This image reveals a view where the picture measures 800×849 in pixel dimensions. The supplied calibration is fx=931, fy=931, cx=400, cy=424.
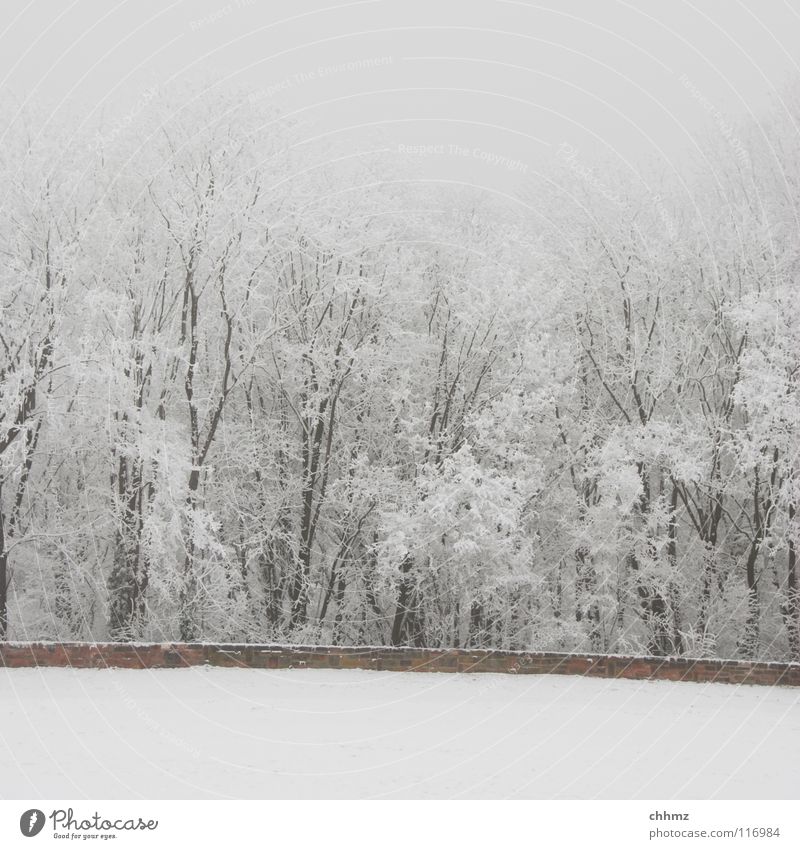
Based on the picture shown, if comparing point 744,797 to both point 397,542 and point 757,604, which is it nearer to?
point 397,542

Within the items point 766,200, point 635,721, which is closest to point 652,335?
point 766,200

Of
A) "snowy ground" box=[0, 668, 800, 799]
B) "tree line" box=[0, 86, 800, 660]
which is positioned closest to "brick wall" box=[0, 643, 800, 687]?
"snowy ground" box=[0, 668, 800, 799]

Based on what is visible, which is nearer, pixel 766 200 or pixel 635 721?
pixel 635 721

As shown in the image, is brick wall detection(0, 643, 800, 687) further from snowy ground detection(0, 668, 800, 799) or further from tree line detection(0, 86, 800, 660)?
tree line detection(0, 86, 800, 660)

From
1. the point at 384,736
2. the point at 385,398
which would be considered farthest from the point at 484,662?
the point at 385,398

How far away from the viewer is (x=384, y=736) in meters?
12.4

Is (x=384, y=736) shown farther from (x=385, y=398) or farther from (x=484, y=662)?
(x=385, y=398)

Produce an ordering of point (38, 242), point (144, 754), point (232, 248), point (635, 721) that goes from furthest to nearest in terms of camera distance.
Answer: point (232, 248) < point (38, 242) < point (635, 721) < point (144, 754)

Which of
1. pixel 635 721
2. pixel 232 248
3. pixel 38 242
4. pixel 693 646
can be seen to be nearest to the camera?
pixel 635 721

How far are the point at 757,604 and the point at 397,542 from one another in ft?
30.8

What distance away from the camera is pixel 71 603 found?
21.5 meters

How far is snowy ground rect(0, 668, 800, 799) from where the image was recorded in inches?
402

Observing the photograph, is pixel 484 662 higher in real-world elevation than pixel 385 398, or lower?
lower

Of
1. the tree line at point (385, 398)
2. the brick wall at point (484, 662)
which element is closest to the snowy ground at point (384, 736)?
the brick wall at point (484, 662)
